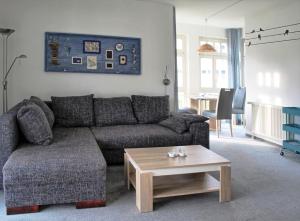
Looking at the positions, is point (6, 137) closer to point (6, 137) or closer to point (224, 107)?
point (6, 137)

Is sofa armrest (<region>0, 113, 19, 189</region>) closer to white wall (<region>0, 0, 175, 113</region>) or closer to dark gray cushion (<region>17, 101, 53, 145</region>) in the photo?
dark gray cushion (<region>17, 101, 53, 145</region>)

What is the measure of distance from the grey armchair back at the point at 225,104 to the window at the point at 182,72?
1462mm

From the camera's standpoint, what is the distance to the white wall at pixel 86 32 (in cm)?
430

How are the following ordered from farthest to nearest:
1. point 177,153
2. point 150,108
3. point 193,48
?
point 193,48, point 150,108, point 177,153

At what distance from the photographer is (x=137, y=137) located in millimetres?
3639

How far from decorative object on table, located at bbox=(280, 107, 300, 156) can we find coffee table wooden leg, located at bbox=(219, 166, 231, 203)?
187 cm

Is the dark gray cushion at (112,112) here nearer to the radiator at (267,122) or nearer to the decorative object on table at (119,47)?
the decorative object on table at (119,47)

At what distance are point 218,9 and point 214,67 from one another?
2208 mm

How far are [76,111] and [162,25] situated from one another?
1.98 m

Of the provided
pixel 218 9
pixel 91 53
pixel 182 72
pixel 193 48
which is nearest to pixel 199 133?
pixel 91 53

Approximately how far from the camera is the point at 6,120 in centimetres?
269

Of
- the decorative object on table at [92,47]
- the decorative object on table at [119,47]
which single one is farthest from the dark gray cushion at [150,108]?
the decorative object on table at [92,47]

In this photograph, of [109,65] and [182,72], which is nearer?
[109,65]

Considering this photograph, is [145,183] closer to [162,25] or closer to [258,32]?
[162,25]
